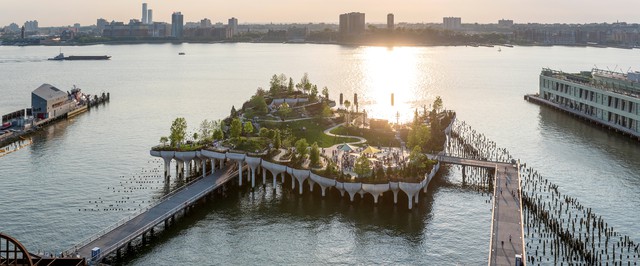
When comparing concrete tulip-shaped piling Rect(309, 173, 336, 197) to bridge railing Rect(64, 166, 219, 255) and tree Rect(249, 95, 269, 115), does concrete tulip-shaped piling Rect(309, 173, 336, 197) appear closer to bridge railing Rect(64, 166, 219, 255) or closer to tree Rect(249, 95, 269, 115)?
bridge railing Rect(64, 166, 219, 255)

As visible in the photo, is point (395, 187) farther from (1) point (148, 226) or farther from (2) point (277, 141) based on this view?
(1) point (148, 226)

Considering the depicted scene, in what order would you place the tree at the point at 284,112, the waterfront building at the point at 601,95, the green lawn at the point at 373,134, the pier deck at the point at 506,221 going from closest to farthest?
the pier deck at the point at 506,221 → the green lawn at the point at 373,134 → the tree at the point at 284,112 → the waterfront building at the point at 601,95

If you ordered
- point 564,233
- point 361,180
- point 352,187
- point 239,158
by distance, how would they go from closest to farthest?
1. point 564,233
2. point 352,187
3. point 361,180
4. point 239,158

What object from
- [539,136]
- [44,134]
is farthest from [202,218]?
[539,136]

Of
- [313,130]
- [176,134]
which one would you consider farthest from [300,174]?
[313,130]

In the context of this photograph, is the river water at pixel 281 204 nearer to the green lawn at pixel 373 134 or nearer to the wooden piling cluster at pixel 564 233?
the wooden piling cluster at pixel 564 233

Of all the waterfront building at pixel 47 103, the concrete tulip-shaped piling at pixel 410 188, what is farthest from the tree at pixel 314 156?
the waterfront building at pixel 47 103
